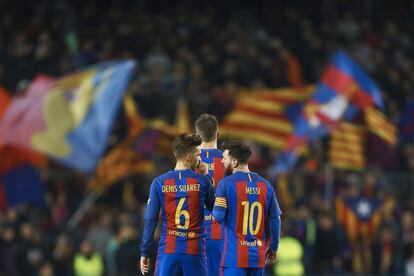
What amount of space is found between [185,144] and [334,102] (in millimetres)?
10646

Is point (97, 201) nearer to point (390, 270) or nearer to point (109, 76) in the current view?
point (109, 76)

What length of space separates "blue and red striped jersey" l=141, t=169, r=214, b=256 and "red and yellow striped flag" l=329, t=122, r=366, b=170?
10.4 m

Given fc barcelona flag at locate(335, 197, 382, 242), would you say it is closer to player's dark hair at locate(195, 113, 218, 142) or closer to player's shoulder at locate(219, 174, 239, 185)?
player's dark hair at locate(195, 113, 218, 142)

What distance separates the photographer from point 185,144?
11289 mm

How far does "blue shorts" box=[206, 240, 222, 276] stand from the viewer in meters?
12.4

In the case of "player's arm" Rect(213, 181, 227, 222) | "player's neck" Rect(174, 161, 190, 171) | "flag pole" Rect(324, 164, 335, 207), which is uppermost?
"flag pole" Rect(324, 164, 335, 207)

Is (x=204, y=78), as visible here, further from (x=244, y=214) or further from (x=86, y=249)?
(x=244, y=214)

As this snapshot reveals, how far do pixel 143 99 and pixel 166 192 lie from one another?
34.7 feet

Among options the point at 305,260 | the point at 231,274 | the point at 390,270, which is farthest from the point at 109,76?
the point at 231,274

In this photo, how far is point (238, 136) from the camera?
2198 centimetres

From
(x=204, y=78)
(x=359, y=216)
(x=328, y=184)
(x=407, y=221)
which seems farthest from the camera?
(x=204, y=78)

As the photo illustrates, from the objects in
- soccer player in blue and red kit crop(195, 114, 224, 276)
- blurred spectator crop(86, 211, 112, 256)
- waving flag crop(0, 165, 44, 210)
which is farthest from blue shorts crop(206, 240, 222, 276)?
waving flag crop(0, 165, 44, 210)

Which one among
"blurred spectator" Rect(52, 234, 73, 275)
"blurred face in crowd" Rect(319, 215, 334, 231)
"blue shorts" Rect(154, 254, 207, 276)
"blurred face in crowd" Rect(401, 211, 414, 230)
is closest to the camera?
"blue shorts" Rect(154, 254, 207, 276)

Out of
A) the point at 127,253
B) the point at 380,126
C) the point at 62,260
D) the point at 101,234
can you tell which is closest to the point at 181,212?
the point at 127,253
